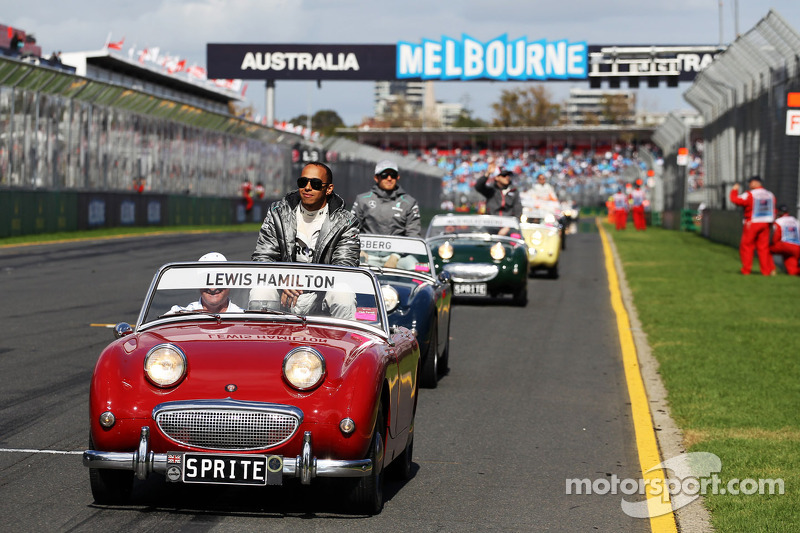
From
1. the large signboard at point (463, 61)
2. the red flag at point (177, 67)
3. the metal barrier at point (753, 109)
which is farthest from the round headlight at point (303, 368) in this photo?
the red flag at point (177, 67)

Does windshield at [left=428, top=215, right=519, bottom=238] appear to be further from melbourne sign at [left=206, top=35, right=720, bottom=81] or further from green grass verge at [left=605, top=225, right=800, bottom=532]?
melbourne sign at [left=206, top=35, right=720, bottom=81]

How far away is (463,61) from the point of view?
51.5m

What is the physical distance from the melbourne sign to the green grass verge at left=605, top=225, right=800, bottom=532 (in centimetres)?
2546

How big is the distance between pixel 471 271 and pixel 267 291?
35.0 ft

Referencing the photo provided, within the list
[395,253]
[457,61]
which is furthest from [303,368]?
[457,61]

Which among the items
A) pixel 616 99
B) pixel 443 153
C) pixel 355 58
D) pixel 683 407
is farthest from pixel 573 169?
pixel 683 407

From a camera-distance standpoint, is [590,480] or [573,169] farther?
[573,169]

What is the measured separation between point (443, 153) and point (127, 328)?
10936cm

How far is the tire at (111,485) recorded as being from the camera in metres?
5.82

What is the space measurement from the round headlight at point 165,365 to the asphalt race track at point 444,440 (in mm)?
623

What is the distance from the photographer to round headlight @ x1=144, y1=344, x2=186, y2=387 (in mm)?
5645

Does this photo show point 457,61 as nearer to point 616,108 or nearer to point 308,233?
point 308,233

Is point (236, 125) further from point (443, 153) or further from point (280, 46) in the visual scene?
point (443, 153)

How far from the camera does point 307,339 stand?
599 cm
